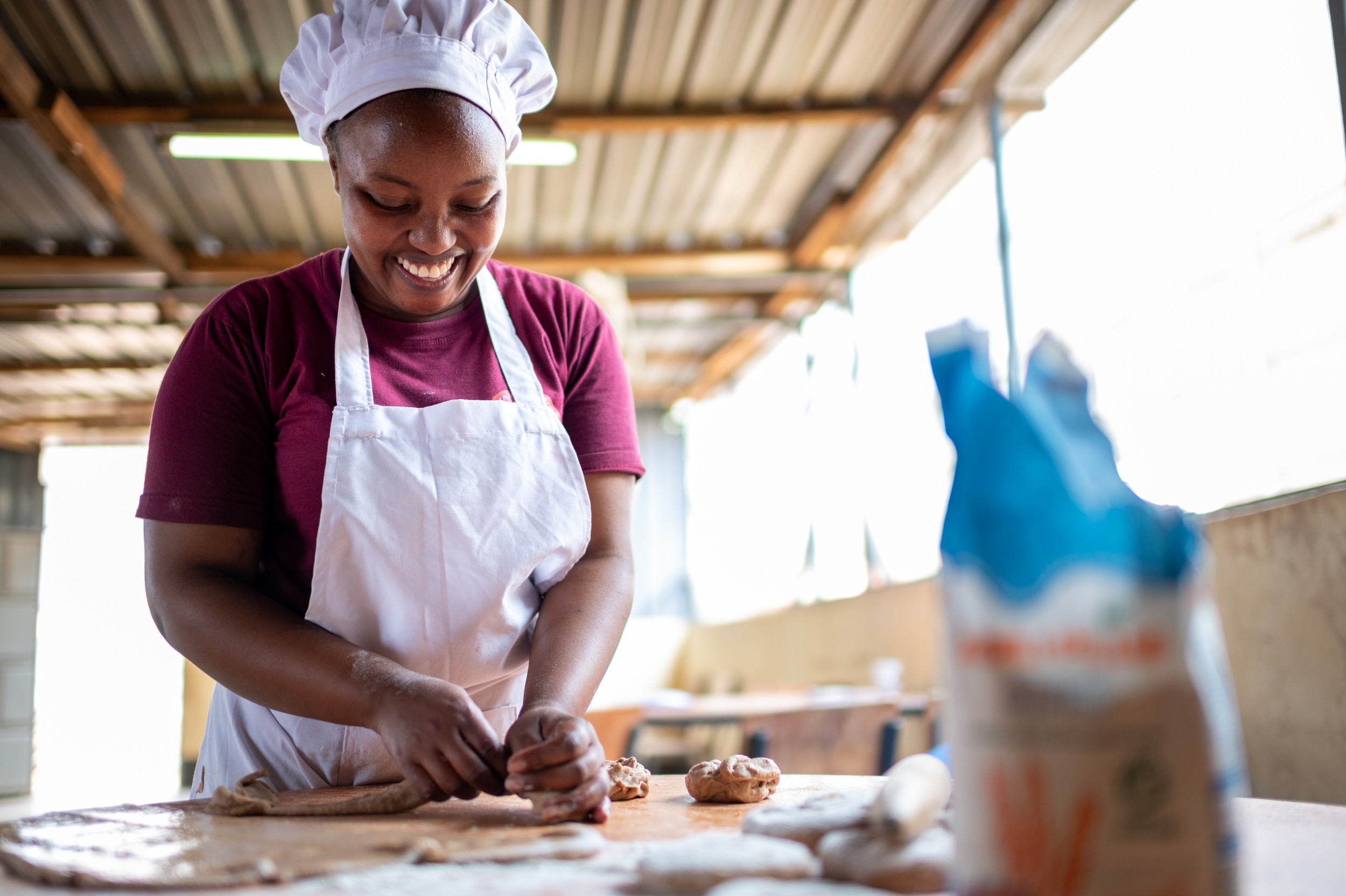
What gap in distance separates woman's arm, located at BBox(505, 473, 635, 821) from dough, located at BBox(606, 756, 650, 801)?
0.24 feet

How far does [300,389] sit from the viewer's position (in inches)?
51.4

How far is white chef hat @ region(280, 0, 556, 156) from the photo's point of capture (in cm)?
131

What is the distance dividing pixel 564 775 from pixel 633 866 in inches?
9.4

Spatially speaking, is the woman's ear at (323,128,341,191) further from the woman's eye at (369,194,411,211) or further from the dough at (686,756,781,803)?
the dough at (686,756,781,803)

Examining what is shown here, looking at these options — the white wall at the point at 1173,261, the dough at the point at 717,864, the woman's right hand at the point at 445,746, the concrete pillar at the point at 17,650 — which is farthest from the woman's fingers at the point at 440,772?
the concrete pillar at the point at 17,650

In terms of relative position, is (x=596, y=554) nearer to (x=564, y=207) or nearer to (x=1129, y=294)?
(x=1129, y=294)

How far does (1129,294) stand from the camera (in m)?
4.22

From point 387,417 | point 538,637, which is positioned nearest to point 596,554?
point 538,637

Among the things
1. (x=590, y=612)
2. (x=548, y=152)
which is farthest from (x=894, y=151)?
(x=590, y=612)

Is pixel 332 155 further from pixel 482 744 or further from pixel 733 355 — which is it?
pixel 733 355

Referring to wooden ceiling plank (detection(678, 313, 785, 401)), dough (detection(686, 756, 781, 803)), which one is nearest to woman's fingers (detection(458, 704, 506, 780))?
dough (detection(686, 756, 781, 803))

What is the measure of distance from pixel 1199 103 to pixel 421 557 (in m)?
3.56

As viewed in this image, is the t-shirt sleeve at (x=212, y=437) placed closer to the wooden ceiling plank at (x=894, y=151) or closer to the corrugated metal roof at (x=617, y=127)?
the corrugated metal roof at (x=617, y=127)

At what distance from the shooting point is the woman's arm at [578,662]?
→ 977mm
